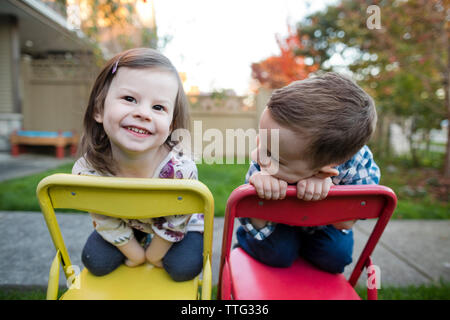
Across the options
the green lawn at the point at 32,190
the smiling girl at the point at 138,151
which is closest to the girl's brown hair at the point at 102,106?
the smiling girl at the point at 138,151

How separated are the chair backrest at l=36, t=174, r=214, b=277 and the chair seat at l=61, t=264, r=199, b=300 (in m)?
0.37

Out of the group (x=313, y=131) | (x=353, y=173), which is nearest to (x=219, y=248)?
(x=353, y=173)

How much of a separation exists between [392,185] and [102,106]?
5.09m

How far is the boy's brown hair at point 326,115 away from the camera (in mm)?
925

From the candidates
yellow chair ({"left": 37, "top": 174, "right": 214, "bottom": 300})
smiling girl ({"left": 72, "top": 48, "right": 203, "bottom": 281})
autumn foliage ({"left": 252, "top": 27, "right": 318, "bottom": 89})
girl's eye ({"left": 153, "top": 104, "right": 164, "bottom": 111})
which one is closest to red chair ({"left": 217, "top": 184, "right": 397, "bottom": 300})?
yellow chair ({"left": 37, "top": 174, "right": 214, "bottom": 300})

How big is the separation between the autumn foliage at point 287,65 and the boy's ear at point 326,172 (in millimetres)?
11164

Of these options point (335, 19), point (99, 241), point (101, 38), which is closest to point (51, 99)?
point (101, 38)

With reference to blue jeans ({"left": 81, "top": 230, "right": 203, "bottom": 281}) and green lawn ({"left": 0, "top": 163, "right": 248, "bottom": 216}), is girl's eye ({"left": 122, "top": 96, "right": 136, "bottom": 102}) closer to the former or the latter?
blue jeans ({"left": 81, "top": 230, "right": 203, "bottom": 281})

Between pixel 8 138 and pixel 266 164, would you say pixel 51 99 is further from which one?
pixel 266 164

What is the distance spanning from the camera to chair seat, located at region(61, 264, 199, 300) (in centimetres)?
107

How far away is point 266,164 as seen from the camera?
1.05 meters

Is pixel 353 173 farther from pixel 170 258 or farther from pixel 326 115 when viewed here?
pixel 170 258

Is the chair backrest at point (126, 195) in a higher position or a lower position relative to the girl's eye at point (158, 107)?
lower

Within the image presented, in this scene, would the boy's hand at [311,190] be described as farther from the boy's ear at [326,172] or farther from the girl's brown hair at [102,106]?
the girl's brown hair at [102,106]
